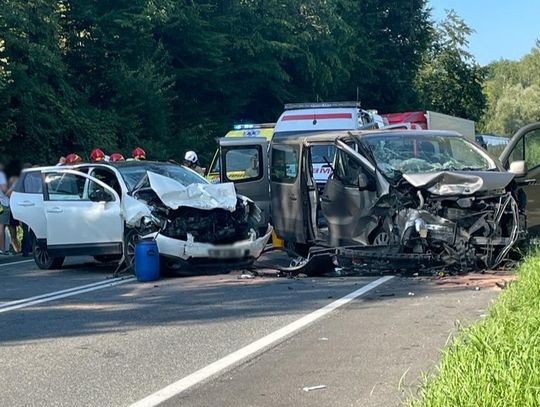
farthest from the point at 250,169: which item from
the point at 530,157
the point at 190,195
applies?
the point at 530,157

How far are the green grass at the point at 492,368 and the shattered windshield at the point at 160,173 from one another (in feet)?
24.4

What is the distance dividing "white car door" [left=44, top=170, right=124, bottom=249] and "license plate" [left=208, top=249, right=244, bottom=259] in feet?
5.01

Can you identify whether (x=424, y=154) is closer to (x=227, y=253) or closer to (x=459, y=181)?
(x=459, y=181)

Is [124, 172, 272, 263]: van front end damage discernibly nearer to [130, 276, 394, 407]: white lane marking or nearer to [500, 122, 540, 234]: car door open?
[130, 276, 394, 407]: white lane marking

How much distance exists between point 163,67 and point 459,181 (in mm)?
21308

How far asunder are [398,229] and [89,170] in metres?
5.53

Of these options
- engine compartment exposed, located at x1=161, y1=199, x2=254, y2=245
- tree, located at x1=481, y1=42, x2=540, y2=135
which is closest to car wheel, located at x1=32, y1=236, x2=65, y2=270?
engine compartment exposed, located at x1=161, y1=199, x2=254, y2=245

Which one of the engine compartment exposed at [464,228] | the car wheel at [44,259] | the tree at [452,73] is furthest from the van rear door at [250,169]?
the tree at [452,73]

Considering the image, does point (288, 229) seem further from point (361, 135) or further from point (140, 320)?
point (140, 320)

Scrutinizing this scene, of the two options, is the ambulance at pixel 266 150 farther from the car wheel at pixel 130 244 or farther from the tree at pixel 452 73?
the tree at pixel 452 73

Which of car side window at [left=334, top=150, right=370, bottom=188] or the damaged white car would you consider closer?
car side window at [left=334, top=150, right=370, bottom=188]

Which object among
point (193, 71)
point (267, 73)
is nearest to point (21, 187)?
point (193, 71)

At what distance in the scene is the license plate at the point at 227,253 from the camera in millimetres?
12156

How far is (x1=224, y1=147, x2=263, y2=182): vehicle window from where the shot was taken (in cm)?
1564
